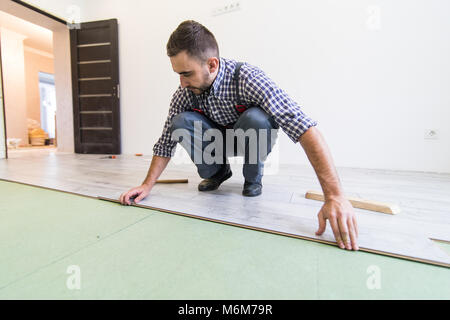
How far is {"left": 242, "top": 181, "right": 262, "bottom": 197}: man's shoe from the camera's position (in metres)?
1.27

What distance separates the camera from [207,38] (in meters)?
0.96

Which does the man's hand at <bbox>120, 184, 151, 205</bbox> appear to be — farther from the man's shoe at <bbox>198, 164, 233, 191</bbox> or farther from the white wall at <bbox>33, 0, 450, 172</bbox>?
the white wall at <bbox>33, 0, 450, 172</bbox>

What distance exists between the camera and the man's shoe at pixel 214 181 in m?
1.39

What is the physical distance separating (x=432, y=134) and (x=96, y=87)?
155 inches

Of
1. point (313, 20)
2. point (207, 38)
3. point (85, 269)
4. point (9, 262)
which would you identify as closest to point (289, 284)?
point (85, 269)

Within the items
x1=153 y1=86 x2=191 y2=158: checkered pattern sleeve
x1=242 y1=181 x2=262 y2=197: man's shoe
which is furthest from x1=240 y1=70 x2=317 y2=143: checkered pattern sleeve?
x1=242 y1=181 x2=262 y2=197: man's shoe

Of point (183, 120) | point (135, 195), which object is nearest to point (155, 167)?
point (135, 195)

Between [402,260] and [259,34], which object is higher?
[259,34]

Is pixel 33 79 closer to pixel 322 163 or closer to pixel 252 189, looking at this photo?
pixel 252 189

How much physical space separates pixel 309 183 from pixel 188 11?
99.2 inches

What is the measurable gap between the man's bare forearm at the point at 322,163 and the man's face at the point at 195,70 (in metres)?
0.48

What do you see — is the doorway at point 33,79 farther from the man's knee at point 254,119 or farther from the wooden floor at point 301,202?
the man's knee at point 254,119

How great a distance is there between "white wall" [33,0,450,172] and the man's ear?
5.52ft

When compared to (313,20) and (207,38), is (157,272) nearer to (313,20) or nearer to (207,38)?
(207,38)
